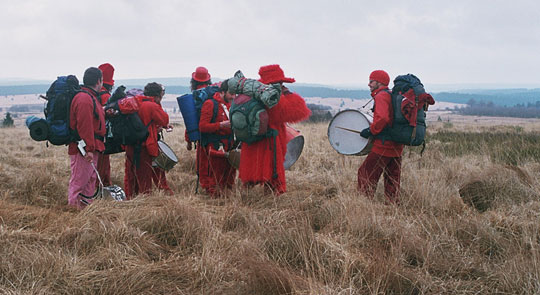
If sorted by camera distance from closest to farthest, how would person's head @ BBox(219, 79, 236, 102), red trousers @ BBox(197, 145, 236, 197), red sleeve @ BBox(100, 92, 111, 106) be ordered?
1. person's head @ BBox(219, 79, 236, 102)
2. red trousers @ BBox(197, 145, 236, 197)
3. red sleeve @ BBox(100, 92, 111, 106)

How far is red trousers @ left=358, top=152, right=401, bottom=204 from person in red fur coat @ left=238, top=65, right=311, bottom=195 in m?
1.03

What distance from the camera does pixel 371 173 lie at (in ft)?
18.6

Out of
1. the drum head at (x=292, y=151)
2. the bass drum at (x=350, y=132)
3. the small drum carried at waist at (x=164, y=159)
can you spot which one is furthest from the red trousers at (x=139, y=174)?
the bass drum at (x=350, y=132)

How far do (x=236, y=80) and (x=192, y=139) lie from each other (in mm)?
1287

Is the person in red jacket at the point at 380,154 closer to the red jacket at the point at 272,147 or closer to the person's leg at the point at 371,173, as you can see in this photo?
the person's leg at the point at 371,173

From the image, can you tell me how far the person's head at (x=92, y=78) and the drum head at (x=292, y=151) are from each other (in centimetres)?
235

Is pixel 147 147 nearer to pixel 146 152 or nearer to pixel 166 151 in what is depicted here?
pixel 146 152

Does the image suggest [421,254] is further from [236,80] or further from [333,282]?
[236,80]

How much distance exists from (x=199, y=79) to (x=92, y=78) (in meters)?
1.73

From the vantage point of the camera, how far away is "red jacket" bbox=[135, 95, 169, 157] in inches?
231

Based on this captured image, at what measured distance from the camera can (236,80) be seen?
17.5 ft

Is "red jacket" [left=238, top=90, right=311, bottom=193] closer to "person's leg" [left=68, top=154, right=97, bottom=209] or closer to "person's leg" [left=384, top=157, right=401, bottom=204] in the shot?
"person's leg" [left=384, top=157, right=401, bottom=204]

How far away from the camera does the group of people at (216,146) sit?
521cm

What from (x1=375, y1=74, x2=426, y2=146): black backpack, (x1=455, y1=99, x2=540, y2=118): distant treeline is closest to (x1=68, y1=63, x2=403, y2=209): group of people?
(x1=375, y1=74, x2=426, y2=146): black backpack
